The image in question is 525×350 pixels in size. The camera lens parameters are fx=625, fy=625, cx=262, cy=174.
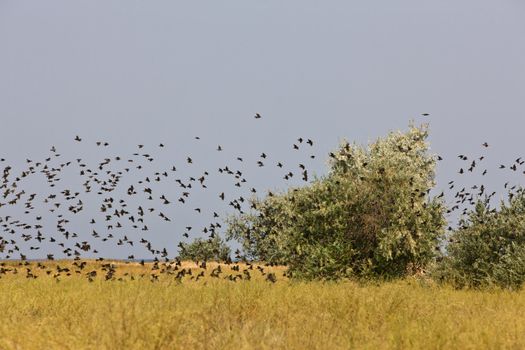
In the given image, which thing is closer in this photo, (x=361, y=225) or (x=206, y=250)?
(x=361, y=225)

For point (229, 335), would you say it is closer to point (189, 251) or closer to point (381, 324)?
point (381, 324)

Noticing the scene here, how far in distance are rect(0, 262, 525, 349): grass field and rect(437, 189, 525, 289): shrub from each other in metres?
6.39

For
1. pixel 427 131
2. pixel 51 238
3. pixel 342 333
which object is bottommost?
pixel 342 333

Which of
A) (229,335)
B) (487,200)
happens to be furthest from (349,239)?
(229,335)

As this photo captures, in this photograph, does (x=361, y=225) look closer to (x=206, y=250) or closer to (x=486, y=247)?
(x=486, y=247)

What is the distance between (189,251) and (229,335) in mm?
60518

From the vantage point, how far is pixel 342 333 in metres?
10.7

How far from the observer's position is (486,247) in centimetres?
2502

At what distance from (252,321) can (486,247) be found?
1635cm

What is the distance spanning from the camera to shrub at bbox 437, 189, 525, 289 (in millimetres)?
23828

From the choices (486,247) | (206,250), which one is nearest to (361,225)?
(486,247)

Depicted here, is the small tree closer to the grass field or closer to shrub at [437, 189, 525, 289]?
shrub at [437, 189, 525, 289]

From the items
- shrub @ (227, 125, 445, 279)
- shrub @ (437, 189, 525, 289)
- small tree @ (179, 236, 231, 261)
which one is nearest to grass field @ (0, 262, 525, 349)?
shrub @ (437, 189, 525, 289)

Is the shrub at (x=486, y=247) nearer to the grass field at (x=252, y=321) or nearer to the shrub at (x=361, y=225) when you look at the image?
the shrub at (x=361, y=225)
